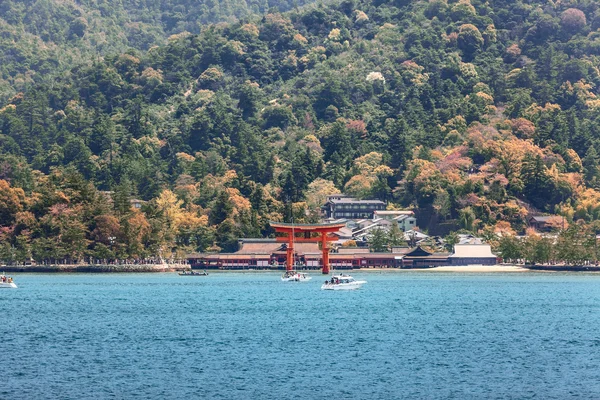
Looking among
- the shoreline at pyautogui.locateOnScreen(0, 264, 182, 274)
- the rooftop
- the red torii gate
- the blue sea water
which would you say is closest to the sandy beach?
the red torii gate

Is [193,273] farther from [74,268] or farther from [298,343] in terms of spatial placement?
[298,343]

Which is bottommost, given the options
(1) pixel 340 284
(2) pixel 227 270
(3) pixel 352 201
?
(1) pixel 340 284

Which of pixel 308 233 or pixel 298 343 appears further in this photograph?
pixel 308 233

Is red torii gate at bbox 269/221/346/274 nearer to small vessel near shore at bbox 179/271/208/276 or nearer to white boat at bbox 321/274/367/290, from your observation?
small vessel near shore at bbox 179/271/208/276

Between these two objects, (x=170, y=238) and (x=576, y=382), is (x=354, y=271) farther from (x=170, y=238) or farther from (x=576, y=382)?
(x=576, y=382)

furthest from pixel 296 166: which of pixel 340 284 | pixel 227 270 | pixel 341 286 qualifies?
pixel 341 286

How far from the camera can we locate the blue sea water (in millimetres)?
45188

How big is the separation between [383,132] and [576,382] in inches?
5608

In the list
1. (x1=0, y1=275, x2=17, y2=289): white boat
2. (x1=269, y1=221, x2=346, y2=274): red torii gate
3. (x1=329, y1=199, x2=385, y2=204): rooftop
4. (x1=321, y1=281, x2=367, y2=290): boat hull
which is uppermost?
(x1=329, y1=199, x2=385, y2=204): rooftop

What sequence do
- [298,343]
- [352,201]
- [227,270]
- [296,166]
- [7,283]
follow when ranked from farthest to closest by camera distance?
1. [296,166]
2. [352,201]
3. [227,270]
4. [7,283]
5. [298,343]

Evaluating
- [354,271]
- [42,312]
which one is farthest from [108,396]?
[354,271]

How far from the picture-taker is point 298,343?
5828 cm

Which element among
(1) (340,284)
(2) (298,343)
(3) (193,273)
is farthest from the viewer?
(3) (193,273)

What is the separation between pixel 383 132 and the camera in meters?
187
